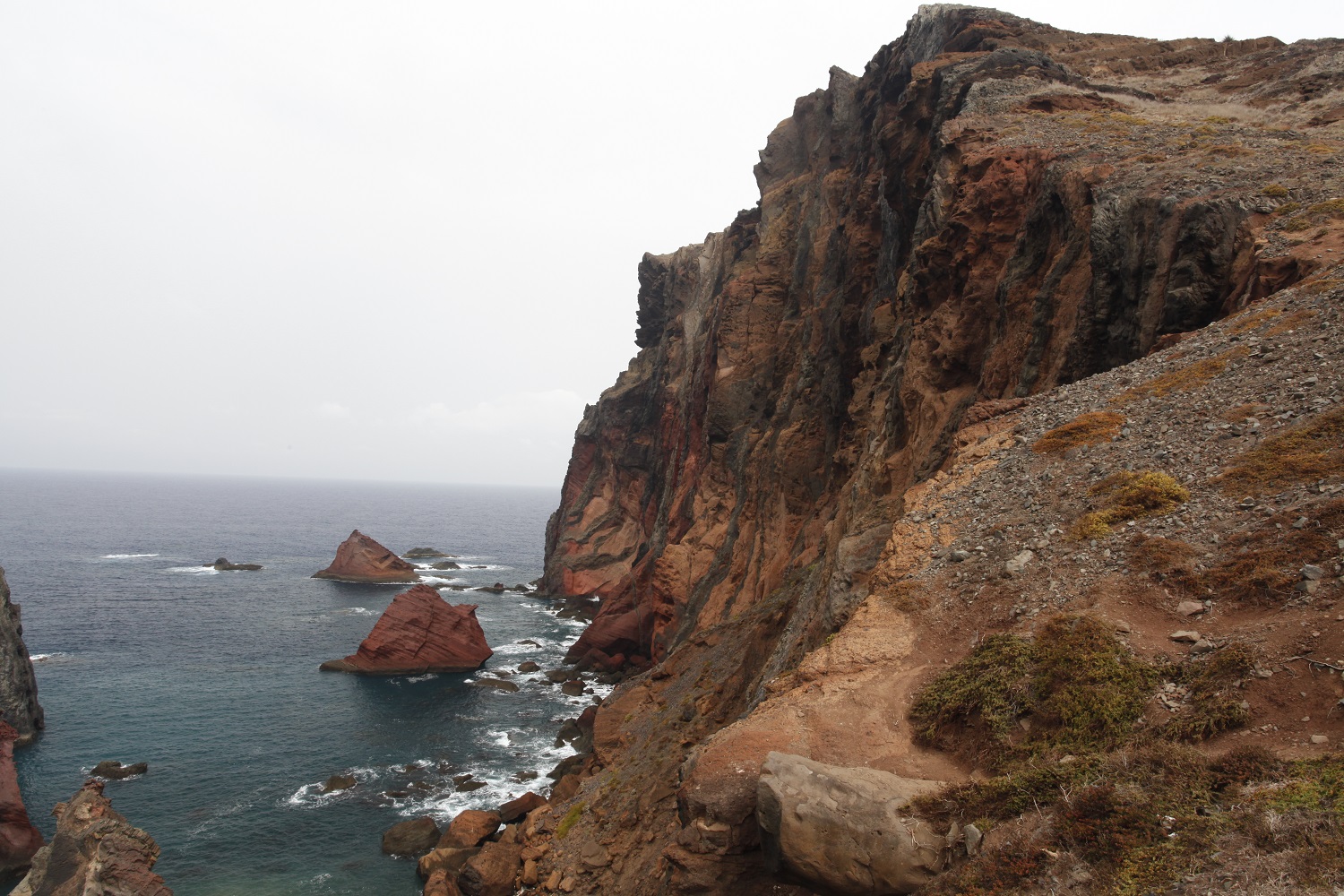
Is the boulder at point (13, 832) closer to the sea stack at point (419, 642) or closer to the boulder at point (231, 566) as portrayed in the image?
the sea stack at point (419, 642)

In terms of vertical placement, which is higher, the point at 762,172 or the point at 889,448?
the point at 762,172

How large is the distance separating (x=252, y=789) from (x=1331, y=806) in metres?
42.0

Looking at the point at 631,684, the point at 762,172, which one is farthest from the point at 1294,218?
the point at 762,172

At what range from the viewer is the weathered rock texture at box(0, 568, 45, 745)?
39.8m

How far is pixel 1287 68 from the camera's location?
108 ft

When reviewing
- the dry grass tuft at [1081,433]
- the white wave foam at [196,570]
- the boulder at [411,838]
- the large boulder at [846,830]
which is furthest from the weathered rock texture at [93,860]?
the white wave foam at [196,570]

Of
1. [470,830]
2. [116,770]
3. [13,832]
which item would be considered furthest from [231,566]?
[470,830]

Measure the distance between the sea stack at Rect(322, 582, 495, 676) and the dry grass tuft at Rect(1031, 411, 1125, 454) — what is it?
50614 millimetres

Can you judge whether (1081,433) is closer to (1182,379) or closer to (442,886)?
(1182,379)

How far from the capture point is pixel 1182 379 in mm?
15516

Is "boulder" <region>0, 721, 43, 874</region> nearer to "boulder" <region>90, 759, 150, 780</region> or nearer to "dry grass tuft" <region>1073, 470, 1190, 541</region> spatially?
"boulder" <region>90, 759, 150, 780</region>

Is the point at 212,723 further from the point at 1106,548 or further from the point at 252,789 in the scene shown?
the point at 1106,548

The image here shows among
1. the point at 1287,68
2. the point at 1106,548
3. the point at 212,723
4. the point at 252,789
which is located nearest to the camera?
the point at 1106,548

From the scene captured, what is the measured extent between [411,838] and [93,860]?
11.2 metres
